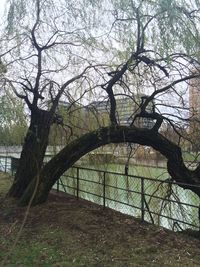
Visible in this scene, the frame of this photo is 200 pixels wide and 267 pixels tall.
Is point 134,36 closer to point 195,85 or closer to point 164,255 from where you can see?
point 195,85

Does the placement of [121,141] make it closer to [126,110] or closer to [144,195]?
[126,110]

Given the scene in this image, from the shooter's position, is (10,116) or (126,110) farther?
(126,110)

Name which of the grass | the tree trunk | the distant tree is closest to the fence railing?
the grass

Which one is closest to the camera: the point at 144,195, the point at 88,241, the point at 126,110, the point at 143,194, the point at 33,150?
the point at 88,241

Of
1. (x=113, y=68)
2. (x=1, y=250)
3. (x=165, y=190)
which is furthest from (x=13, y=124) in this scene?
(x=165, y=190)

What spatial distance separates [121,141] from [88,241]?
8.04 ft

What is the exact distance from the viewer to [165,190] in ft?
28.1

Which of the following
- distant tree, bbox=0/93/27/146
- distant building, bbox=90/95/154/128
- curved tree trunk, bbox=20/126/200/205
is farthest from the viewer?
distant building, bbox=90/95/154/128

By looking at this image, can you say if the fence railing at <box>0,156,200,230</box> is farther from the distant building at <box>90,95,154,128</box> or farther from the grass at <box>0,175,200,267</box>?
the distant building at <box>90,95,154,128</box>

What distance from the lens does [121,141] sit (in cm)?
792

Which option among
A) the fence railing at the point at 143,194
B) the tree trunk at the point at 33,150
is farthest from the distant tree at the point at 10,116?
the fence railing at the point at 143,194

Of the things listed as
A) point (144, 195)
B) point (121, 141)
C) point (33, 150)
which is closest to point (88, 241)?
point (144, 195)

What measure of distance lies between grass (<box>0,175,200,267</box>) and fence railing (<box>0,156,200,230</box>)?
1.74ft

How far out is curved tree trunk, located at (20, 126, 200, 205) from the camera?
25.5 feet
